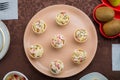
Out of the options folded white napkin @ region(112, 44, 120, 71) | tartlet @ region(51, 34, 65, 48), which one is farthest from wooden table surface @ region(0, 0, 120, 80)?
tartlet @ region(51, 34, 65, 48)

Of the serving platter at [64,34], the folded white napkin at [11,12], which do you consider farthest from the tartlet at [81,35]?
the folded white napkin at [11,12]

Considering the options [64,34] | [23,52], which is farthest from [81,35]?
[23,52]

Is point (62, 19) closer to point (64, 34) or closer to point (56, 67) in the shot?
point (64, 34)

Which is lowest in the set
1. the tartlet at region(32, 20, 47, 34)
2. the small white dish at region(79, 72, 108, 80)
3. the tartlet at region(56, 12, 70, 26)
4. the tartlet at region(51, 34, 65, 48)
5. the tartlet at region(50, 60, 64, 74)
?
the small white dish at region(79, 72, 108, 80)

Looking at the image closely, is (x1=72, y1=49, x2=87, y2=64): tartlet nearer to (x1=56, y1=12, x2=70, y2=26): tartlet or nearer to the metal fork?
(x1=56, y1=12, x2=70, y2=26): tartlet

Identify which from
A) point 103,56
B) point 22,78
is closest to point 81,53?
point 103,56

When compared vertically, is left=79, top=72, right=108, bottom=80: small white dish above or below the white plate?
below

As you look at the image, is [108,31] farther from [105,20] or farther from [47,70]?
[47,70]

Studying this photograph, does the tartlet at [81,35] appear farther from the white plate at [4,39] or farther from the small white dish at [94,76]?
the white plate at [4,39]
